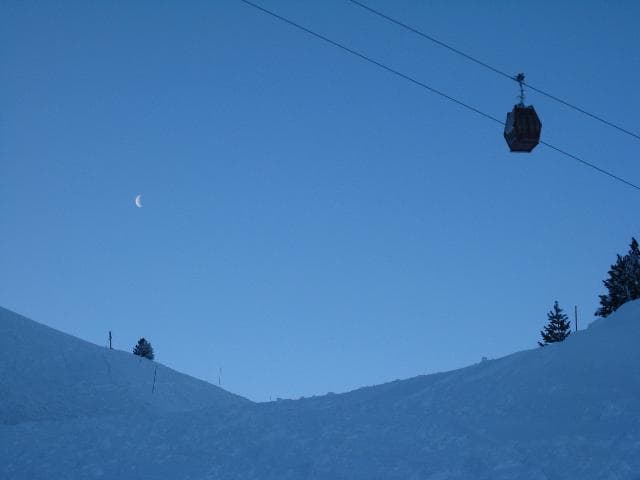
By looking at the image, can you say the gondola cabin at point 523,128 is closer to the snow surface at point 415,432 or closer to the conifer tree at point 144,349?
the snow surface at point 415,432

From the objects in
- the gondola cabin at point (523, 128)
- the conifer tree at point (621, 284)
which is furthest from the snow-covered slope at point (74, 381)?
the conifer tree at point (621, 284)

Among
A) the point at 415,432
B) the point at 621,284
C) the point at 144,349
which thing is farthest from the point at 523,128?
the point at 144,349

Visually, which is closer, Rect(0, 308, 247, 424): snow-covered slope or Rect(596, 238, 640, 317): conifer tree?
Rect(0, 308, 247, 424): snow-covered slope

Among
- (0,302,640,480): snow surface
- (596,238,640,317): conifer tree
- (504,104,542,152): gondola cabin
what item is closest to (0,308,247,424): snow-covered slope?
(0,302,640,480): snow surface

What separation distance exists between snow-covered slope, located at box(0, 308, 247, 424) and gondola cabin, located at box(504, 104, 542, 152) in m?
23.3

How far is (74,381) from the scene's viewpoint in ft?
143

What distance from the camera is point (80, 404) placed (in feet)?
128

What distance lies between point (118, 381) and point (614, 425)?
38387 millimetres

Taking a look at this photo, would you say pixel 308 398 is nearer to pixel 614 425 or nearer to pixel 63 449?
pixel 63 449

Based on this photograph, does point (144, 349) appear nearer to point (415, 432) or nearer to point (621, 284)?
point (621, 284)

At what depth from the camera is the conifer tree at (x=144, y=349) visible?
70688 millimetres

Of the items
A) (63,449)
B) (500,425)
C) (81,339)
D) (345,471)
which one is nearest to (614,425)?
(500,425)

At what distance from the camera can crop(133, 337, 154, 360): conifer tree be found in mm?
70688

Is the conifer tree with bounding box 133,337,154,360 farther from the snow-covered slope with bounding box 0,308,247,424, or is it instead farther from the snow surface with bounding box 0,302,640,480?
the snow surface with bounding box 0,302,640,480
